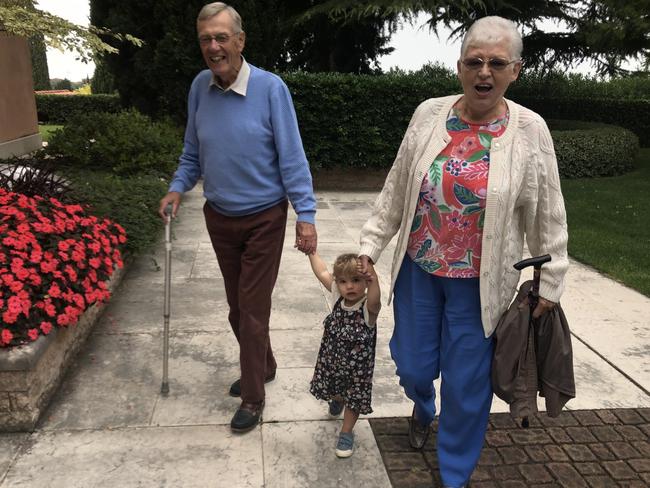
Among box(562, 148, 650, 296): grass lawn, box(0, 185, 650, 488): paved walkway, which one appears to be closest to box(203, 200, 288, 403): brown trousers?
box(0, 185, 650, 488): paved walkway

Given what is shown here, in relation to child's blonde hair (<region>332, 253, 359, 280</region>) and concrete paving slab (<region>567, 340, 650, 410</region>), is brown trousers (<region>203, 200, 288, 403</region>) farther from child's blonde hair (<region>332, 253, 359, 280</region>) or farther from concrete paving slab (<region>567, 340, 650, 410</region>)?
concrete paving slab (<region>567, 340, 650, 410</region>)

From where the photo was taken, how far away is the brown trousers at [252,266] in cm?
288

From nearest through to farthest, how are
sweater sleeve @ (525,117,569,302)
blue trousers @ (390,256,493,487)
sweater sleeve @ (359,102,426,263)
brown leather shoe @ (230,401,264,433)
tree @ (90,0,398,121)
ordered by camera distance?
1. sweater sleeve @ (525,117,569,302)
2. blue trousers @ (390,256,493,487)
3. sweater sleeve @ (359,102,426,263)
4. brown leather shoe @ (230,401,264,433)
5. tree @ (90,0,398,121)

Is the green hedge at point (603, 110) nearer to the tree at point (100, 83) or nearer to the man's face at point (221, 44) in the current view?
the man's face at point (221, 44)

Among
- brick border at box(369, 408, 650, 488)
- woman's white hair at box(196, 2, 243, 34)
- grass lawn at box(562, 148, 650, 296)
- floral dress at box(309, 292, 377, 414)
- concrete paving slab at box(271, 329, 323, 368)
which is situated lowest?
grass lawn at box(562, 148, 650, 296)

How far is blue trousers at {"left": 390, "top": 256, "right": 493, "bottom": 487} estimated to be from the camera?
2393 mm

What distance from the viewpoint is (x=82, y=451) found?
2783mm

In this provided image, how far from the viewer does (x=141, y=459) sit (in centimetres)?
273

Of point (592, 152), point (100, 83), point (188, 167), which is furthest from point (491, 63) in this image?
point (100, 83)

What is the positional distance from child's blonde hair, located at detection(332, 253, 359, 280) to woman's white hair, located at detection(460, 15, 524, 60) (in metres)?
1.02

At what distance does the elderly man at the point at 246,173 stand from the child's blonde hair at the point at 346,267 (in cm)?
27

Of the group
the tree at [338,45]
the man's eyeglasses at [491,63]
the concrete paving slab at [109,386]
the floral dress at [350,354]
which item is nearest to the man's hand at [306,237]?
the floral dress at [350,354]

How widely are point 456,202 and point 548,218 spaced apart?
369 mm

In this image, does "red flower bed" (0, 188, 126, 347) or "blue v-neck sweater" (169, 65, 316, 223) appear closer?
"blue v-neck sweater" (169, 65, 316, 223)
